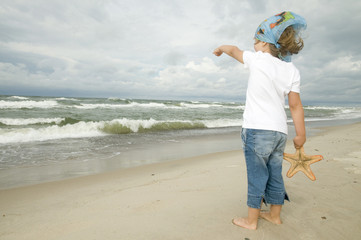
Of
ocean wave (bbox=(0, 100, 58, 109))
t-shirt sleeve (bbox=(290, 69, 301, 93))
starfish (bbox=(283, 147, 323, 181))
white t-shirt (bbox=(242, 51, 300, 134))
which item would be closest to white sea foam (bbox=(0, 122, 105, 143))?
white t-shirt (bbox=(242, 51, 300, 134))

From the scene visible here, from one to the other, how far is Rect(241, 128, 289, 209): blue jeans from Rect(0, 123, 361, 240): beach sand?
372mm

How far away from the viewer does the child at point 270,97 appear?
1.84 meters

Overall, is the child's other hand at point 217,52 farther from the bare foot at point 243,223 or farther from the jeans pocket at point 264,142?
the bare foot at point 243,223

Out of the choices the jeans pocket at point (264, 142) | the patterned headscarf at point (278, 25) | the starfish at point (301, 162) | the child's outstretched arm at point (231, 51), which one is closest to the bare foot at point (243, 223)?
the starfish at point (301, 162)

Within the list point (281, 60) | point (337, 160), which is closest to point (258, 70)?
point (281, 60)

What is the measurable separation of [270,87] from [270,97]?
0.08 meters

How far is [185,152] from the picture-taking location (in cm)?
688

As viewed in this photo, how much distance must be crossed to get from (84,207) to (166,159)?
3242 millimetres

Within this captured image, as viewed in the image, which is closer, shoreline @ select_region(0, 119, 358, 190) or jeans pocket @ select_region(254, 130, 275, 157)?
jeans pocket @ select_region(254, 130, 275, 157)

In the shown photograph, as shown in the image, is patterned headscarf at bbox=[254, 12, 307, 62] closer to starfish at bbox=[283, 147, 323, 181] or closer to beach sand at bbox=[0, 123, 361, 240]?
starfish at bbox=[283, 147, 323, 181]

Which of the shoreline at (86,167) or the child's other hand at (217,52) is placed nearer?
the child's other hand at (217,52)

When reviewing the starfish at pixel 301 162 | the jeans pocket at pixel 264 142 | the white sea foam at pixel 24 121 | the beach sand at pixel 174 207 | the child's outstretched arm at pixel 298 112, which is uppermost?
the child's outstretched arm at pixel 298 112

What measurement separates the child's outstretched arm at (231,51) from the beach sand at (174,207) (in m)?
1.55

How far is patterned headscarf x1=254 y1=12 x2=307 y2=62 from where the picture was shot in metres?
→ 1.80
